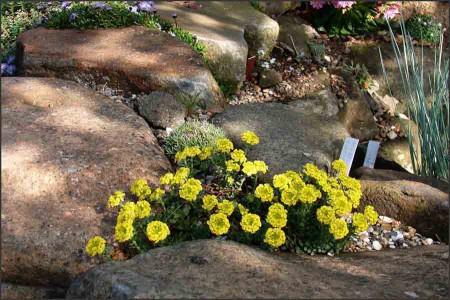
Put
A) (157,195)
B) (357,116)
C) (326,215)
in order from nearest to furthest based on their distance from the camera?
(326,215), (157,195), (357,116)

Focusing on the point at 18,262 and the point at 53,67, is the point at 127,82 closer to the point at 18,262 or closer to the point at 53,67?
the point at 53,67

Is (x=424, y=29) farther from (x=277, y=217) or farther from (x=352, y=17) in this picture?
(x=277, y=217)

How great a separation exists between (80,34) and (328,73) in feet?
11.0

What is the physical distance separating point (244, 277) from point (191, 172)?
4.50 ft

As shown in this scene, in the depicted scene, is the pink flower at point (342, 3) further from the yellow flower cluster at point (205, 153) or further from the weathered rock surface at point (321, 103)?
the yellow flower cluster at point (205, 153)

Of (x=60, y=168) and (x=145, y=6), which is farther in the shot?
(x=145, y=6)

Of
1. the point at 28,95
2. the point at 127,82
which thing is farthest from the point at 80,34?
the point at 28,95

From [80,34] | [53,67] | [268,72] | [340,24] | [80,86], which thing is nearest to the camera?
[80,86]

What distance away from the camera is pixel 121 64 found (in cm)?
512

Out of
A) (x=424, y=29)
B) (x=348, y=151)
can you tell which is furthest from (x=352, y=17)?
(x=348, y=151)

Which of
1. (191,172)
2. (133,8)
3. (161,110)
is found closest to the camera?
(191,172)

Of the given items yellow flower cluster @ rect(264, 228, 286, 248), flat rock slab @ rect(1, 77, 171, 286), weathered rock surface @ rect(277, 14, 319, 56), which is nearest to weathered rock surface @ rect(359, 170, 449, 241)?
yellow flower cluster @ rect(264, 228, 286, 248)

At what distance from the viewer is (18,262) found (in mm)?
3125

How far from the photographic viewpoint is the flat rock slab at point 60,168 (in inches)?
124
